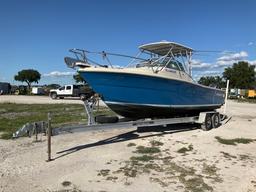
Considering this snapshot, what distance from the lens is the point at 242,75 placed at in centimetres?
7412

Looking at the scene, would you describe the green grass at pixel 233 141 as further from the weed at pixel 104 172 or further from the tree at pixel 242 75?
the tree at pixel 242 75

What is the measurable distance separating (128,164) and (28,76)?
288 ft

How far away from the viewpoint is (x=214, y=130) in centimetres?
1309

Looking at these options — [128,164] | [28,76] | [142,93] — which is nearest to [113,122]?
[142,93]

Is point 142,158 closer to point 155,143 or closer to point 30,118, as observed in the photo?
point 155,143

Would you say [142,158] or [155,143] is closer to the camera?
[142,158]

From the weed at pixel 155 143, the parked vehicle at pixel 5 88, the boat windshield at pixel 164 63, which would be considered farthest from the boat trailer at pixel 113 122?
the parked vehicle at pixel 5 88

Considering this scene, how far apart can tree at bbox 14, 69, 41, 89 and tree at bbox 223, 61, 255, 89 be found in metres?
52.3

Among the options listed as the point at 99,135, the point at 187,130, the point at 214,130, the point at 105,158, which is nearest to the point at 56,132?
the point at 105,158

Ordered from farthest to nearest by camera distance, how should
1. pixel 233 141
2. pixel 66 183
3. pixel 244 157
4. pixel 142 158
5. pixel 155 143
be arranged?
pixel 233 141, pixel 155 143, pixel 244 157, pixel 142 158, pixel 66 183

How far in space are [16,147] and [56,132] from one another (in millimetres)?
1698

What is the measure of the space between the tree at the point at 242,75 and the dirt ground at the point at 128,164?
6658 centimetres

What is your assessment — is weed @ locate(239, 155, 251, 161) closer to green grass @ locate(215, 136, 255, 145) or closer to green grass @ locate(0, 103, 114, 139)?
green grass @ locate(215, 136, 255, 145)

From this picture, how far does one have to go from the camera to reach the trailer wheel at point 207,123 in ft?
42.5
